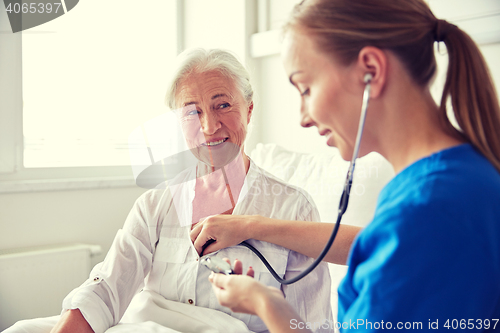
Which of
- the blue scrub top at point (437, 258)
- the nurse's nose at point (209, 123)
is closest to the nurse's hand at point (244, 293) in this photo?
the blue scrub top at point (437, 258)

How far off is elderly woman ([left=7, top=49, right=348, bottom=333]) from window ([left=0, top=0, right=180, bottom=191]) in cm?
73

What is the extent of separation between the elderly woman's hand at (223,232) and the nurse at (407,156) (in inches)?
13.5

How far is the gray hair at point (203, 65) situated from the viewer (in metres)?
1.15

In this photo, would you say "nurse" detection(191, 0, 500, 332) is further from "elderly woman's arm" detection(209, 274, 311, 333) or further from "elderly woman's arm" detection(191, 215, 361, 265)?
"elderly woman's arm" detection(191, 215, 361, 265)

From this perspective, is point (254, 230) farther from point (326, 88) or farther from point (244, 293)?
point (326, 88)

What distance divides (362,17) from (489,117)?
0.23m

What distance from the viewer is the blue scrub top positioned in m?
0.44

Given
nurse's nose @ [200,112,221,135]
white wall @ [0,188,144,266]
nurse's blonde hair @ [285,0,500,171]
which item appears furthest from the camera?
white wall @ [0,188,144,266]

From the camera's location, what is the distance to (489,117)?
56 cm

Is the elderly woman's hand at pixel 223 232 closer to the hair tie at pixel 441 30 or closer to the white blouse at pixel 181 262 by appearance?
the white blouse at pixel 181 262

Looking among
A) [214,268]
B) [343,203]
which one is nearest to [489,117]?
[343,203]

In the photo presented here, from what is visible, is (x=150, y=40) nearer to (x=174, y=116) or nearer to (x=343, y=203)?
(x=174, y=116)

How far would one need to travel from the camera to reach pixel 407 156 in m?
0.55

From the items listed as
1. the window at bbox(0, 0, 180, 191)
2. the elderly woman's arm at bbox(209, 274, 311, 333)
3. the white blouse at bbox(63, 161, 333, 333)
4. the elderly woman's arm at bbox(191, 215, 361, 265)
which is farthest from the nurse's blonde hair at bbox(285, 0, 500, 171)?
the window at bbox(0, 0, 180, 191)
